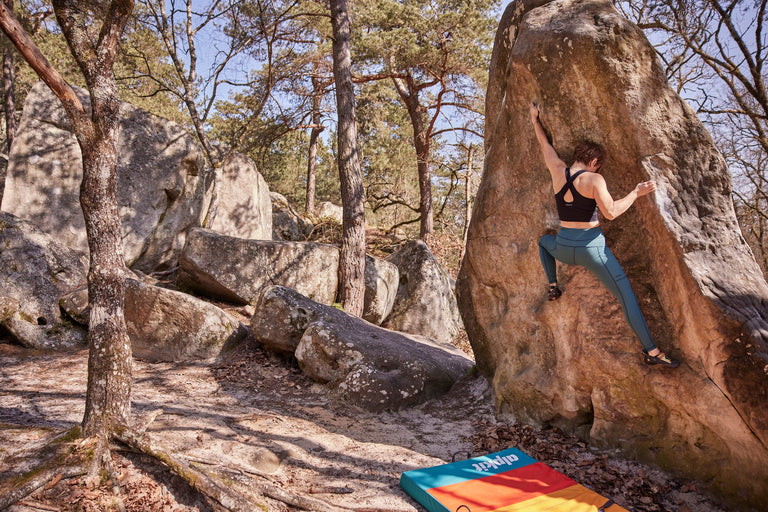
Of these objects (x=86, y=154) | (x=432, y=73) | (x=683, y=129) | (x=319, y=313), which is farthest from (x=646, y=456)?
(x=432, y=73)

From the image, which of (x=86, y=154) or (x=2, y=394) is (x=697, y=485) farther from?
(x=2, y=394)

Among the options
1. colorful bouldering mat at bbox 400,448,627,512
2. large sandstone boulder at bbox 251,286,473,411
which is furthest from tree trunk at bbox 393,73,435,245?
colorful bouldering mat at bbox 400,448,627,512

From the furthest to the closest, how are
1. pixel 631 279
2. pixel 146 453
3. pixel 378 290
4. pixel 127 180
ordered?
pixel 378 290 → pixel 127 180 → pixel 631 279 → pixel 146 453

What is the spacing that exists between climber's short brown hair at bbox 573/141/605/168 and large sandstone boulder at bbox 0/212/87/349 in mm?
6756

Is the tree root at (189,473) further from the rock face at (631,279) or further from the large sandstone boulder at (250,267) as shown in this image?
the large sandstone boulder at (250,267)

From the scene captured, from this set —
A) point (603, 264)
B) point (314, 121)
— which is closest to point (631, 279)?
point (603, 264)

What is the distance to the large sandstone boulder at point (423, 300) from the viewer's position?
34.9 feet

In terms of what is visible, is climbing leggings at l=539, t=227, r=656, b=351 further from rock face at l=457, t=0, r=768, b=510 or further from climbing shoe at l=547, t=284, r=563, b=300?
climbing shoe at l=547, t=284, r=563, b=300

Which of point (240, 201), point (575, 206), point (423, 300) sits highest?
point (240, 201)

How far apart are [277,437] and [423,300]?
647 centimetres

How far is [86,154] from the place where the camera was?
3631mm

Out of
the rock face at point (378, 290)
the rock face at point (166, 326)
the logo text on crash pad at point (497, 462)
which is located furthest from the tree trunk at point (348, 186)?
the logo text on crash pad at point (497, 462)

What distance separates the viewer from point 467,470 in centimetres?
399

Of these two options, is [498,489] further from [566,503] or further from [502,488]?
[566,503]
